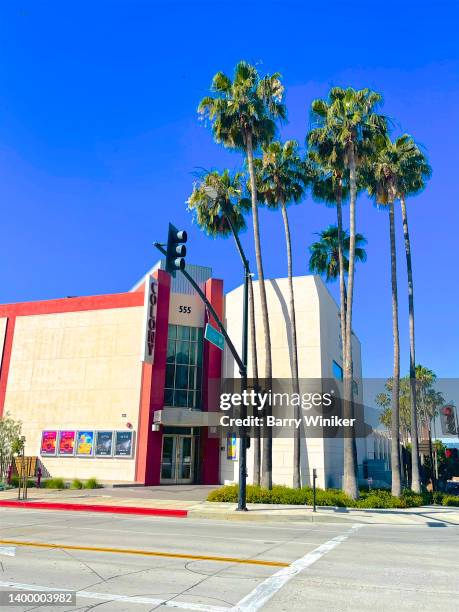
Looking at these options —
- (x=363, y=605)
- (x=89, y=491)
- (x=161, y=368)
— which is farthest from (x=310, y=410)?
(x=363, y=605)

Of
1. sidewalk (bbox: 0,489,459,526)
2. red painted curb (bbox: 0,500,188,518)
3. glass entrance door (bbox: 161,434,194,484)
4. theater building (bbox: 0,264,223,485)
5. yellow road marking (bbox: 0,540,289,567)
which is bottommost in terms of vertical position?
red painted curb (bbox: 0,500,188,518)

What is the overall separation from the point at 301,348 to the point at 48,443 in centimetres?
1561

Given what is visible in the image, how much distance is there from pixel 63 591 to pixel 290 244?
2093 centimetres

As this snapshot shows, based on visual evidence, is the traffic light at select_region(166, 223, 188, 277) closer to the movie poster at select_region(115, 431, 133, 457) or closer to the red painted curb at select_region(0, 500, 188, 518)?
the red painted curb at select_region(0, 500, 188, 518)

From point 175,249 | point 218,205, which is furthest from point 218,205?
point 175,249

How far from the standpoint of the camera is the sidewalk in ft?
55.5

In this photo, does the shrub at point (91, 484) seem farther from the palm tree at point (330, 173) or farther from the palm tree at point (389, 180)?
the palm tree at point (389, 180)

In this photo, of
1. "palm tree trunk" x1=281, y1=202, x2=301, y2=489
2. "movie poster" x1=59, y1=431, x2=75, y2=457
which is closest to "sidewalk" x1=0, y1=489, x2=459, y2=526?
"palm tree trunk" x1=281, y1=202, x2=301, y2=489

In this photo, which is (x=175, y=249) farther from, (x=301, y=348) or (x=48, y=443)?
(x=48, y=443)

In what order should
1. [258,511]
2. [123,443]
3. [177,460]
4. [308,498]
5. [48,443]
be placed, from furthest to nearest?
[48,443], [177,460], [123,443], [308,498], [258,511]

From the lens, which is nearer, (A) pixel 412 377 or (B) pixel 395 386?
(B) pixel 395 386

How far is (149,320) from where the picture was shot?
2772 cm

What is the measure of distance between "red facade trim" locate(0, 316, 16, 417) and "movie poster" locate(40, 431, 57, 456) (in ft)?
12.1

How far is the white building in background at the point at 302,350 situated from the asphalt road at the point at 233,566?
10337 mm
